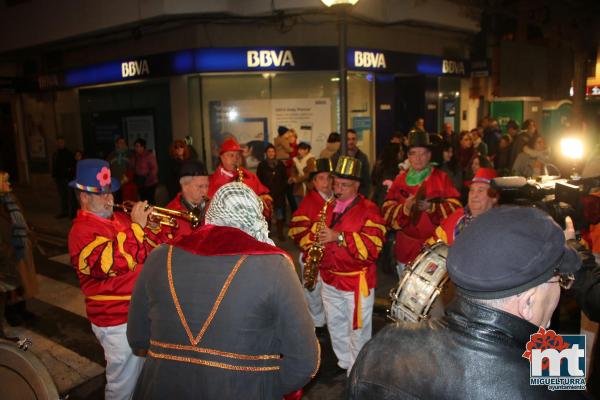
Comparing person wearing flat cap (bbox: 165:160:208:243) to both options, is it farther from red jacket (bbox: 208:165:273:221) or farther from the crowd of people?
red jacket (bbox: 208:165:273:221)

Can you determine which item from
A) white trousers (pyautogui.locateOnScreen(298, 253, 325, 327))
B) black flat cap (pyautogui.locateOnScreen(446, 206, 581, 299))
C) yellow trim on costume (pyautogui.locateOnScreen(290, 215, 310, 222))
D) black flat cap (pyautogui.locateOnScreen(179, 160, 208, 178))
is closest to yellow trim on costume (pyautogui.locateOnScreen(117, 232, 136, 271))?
black flat cap (pyautogui.locateOnScreen(179, 160, 208, 178))

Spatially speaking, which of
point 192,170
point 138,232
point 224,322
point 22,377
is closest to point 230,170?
point 192,170

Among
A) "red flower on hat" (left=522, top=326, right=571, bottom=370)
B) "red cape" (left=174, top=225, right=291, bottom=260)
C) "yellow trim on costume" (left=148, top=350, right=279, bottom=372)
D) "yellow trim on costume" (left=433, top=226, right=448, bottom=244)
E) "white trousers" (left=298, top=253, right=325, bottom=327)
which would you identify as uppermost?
"red cape" (left=174, top=225, right=291, bottom=260)

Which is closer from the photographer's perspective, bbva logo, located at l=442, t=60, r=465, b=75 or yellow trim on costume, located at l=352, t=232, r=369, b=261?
yellow trim on costume, located at l=352, t=232, r=369, b=261

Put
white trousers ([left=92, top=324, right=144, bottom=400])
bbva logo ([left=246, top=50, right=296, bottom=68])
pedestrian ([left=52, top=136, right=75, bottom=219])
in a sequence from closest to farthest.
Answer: white trousers ([left=92, top=324, right=144, bottom=400]) → bbva logo ([left=246, top=50, right=296, bottom=68]) → pedestrian ([left=52, top=136, right=75, bottom=219])

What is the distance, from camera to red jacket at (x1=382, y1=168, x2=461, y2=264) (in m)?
5.30

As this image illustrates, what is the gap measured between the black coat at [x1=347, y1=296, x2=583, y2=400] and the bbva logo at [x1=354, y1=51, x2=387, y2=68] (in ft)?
38.3

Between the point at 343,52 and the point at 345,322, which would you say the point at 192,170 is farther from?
the point at 343,52

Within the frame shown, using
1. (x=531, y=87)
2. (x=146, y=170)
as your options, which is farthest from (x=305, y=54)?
(x=531, y=87)

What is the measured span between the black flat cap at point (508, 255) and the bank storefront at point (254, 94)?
11033mm

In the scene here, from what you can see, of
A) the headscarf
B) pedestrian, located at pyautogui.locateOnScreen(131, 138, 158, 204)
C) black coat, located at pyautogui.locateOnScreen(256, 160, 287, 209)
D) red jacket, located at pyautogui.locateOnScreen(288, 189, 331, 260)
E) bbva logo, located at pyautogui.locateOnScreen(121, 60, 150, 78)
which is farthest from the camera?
bbva logo, located at pyautogui.locateOnScreen(121, 60, 150, 78)

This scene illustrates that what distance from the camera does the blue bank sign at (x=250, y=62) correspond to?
1188cm

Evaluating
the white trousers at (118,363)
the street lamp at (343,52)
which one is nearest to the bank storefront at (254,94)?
the street lamp at (343,52)

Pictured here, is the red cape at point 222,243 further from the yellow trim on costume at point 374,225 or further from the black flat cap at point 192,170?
the black flat cap at point 192,170
